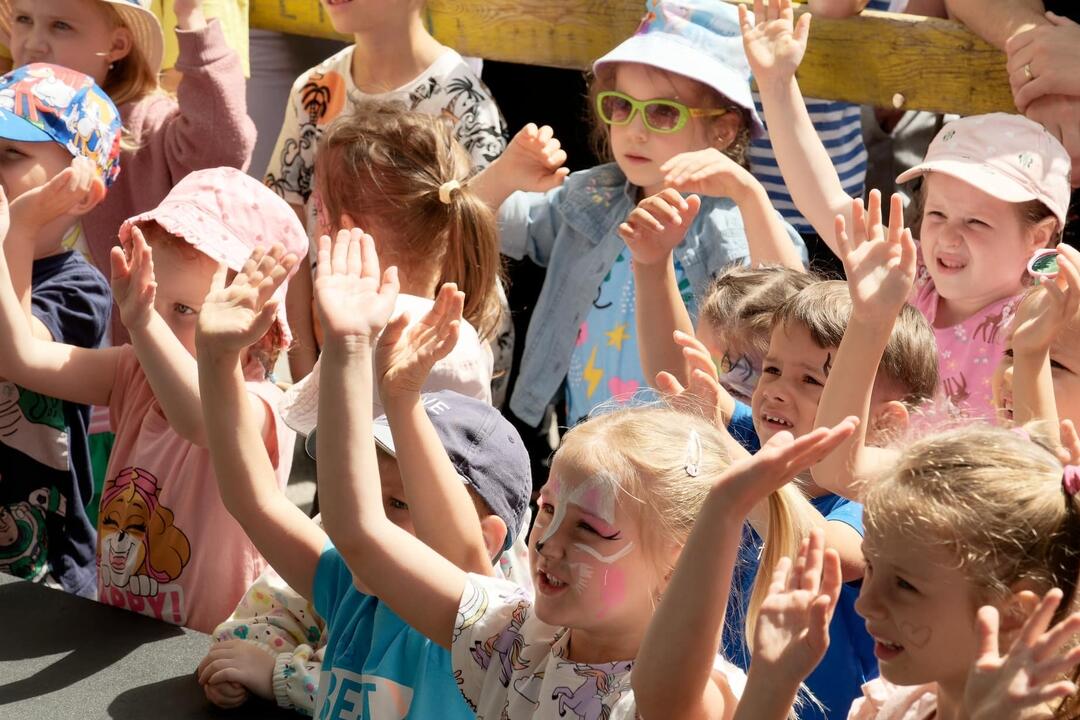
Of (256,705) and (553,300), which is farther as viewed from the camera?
(553,300)

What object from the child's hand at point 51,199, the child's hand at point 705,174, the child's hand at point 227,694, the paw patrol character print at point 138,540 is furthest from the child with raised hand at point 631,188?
the child's hand at point 227,694

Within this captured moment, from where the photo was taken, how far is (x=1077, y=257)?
2268 millimetres

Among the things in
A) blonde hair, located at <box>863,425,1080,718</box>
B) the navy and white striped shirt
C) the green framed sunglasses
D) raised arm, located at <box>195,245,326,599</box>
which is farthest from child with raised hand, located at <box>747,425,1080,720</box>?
the navy and white striped shirt

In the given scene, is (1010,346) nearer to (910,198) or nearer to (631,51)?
(631,51)

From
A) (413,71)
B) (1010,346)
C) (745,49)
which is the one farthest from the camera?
(413,71)

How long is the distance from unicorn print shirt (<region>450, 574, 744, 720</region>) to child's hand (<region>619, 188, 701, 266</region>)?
866mm

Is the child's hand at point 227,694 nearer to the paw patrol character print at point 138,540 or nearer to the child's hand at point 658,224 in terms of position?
the paw patrol character print at point 138,540

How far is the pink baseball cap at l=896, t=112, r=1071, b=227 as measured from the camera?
9.02 feet

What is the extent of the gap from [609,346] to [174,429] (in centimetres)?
106

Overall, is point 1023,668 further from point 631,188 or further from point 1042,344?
point 631,188

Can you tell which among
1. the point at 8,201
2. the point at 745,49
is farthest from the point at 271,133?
the point at 745,49

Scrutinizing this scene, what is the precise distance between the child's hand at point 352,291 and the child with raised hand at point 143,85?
1658 millimetres

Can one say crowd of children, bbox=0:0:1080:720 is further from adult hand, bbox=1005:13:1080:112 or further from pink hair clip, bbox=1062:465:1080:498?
adult hand, bbox=1005:13:1080:112

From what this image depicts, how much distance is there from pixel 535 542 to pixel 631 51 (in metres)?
1.65
